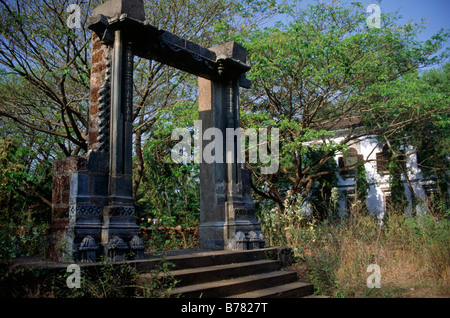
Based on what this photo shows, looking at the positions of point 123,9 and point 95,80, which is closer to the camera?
point 123,9

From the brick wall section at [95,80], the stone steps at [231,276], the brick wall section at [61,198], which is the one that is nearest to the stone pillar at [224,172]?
the stone steps at [231,276]

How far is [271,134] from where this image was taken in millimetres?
13750

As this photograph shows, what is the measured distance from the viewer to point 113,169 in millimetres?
5434

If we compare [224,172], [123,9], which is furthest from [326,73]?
[123,9]

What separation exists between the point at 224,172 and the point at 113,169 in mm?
2565

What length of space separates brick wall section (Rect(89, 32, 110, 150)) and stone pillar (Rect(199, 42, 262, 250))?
231 centimetres

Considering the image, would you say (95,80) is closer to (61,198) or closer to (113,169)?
(113,169)

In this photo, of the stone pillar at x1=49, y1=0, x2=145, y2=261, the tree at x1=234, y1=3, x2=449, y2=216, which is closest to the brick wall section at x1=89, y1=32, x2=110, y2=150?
the stone pillar at x1=49, y1=0, x2=145, y2=261

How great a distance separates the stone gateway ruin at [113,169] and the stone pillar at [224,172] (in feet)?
0.09

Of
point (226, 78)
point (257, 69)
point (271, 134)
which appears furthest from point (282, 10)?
point (226, 78)

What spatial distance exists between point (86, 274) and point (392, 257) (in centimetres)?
479

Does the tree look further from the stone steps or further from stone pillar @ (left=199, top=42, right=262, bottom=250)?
the stone steps

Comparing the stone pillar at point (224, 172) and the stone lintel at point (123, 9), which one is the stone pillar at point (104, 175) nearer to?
the stone lintel at point (123, 9)
